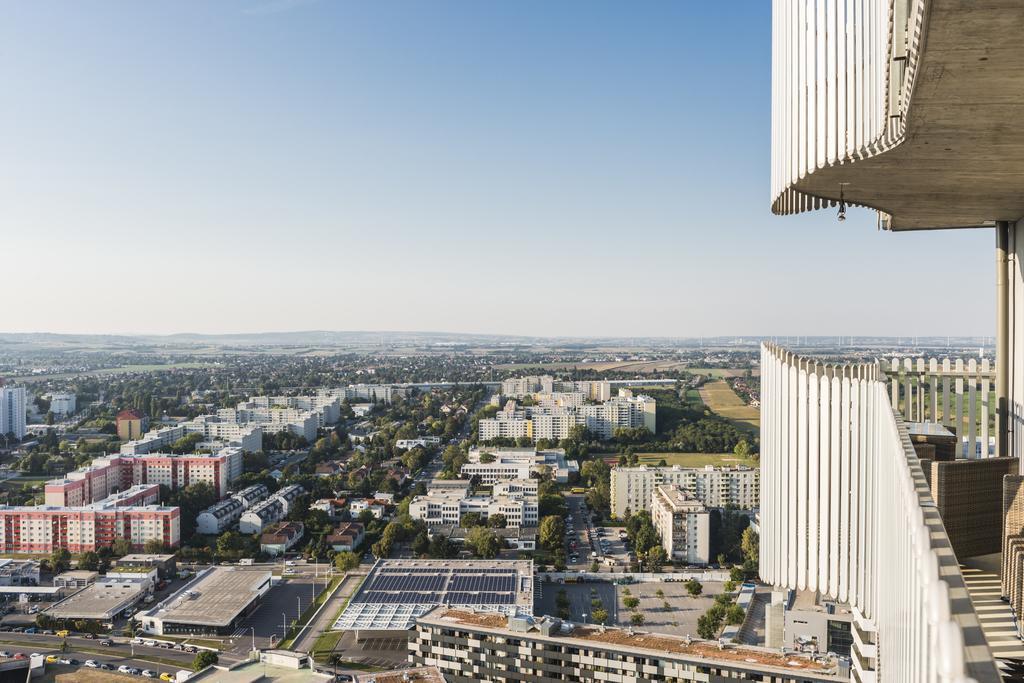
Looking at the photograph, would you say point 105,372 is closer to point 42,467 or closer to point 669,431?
point 42,467

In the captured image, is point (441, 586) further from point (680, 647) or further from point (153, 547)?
point (153, 547)

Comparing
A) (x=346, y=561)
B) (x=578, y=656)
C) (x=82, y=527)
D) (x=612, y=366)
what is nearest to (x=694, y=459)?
(x=346, y=561)

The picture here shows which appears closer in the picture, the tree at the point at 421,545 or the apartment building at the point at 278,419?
the tree at the point at 421,545

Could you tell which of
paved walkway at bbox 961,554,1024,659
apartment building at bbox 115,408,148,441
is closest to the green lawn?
apartment building at bbox 115,408,148,441

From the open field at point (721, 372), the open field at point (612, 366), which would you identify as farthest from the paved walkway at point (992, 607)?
the open field at point (612, 366)

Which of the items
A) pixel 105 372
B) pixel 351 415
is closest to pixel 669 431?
pixel 351 415

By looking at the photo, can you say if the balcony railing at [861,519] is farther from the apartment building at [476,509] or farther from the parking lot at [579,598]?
the apartment building at [476,509]
